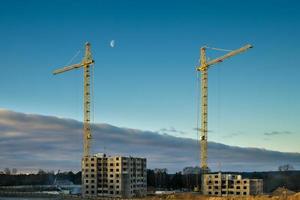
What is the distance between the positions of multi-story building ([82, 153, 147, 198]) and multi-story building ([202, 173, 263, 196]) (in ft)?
61.2

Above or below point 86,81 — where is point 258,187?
below

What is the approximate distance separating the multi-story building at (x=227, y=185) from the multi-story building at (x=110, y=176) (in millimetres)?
→ 18652

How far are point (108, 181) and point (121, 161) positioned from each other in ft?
23.6

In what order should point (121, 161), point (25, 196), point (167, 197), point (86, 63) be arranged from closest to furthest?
point (167, 197) → point (121, 161) → point (86, 63) → point (25, 196)

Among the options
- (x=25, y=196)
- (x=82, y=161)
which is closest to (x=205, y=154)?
(x=82, y=161)

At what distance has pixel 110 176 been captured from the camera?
6097 inches

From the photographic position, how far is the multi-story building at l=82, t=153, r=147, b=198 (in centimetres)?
15312

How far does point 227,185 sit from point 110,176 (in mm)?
33444

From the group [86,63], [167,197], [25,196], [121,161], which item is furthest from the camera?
[25,196]

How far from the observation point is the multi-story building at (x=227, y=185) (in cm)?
15379

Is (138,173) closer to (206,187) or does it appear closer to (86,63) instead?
(206,187)

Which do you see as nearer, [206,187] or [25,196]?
[206,187]

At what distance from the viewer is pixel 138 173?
16088 cm

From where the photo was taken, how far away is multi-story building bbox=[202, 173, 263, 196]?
154 metres
